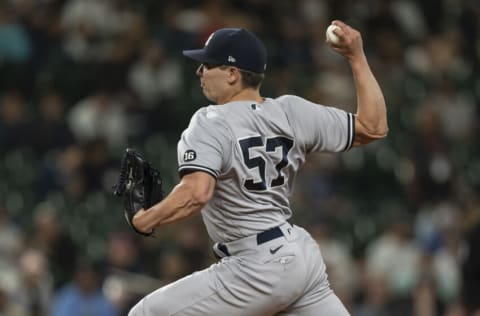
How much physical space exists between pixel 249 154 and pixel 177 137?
7.16 metres

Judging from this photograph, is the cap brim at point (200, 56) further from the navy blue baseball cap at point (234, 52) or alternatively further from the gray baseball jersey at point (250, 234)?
the gray baseball jersey at point (250, 234)

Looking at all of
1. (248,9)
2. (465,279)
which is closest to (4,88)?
(248,9)

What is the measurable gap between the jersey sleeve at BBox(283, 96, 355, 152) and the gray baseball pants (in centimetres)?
48

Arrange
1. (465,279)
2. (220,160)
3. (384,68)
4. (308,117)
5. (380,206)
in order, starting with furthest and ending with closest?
(384,68) < (380,206) < (465,279) < (308,117) < (220,160)

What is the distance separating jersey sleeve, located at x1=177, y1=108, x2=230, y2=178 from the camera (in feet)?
15.2

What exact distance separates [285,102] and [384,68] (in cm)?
851

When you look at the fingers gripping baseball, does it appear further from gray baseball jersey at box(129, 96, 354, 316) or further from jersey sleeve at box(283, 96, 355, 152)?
gray baseball jersey at box(129, 96, 354, 316)

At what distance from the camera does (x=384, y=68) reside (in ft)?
44.0

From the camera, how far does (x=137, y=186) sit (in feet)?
15.7

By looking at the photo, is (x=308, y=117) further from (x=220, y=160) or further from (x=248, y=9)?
(x=248, y=9)

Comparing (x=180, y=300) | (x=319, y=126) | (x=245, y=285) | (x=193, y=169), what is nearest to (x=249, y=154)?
(x=193, y=169)

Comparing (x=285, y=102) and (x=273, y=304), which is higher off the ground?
(x=285, y=102)

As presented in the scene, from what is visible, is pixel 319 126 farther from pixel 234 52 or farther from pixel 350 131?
pixel 234 52

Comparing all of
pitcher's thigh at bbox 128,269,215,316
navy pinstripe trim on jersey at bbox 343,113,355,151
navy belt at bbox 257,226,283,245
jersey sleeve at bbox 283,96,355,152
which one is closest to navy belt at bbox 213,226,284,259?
navy belt at bbox 257,226,283,245
